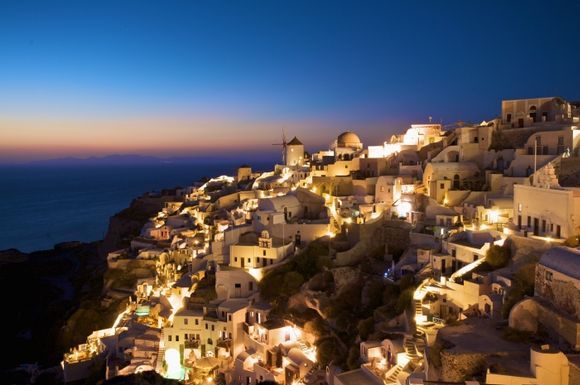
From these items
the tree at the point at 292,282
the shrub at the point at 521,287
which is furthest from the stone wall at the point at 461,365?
the tree at the point at 292,282

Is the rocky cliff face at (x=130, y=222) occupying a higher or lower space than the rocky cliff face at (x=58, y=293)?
higher

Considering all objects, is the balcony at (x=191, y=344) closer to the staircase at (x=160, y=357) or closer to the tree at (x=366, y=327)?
the staircase at (x=160, y=357)

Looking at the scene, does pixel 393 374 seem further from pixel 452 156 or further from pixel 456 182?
pixel 452 156

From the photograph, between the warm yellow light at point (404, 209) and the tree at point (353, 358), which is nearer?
the tree at point (353, 358)

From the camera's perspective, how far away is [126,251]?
4406 cm

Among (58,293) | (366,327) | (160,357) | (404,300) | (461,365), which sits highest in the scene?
(461,365)

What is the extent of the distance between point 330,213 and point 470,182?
864 centimetres

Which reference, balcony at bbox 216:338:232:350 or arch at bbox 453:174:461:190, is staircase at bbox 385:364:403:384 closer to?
balcony at bbox 216:338:232:350

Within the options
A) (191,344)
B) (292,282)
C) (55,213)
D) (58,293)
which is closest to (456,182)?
(292,282)

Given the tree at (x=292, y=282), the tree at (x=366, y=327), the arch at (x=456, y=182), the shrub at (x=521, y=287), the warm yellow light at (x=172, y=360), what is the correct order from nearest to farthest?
the shrub at (x=521, y=287) → the tree at (x=366, y=327) → the tree at (x=292, y=282) → the warm yellow light at (x=172, y=360) → the arch at (x=456, y=182)

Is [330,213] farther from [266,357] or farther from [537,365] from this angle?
[537,365]

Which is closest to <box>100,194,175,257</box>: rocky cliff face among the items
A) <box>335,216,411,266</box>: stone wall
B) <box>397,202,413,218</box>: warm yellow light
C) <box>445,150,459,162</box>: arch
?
<box>335,216,411,266</box>: stone wall

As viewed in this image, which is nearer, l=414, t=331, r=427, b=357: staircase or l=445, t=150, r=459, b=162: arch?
l=414, t=331, r=427, b=357: staircase

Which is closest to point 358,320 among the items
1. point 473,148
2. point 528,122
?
point 473,148
